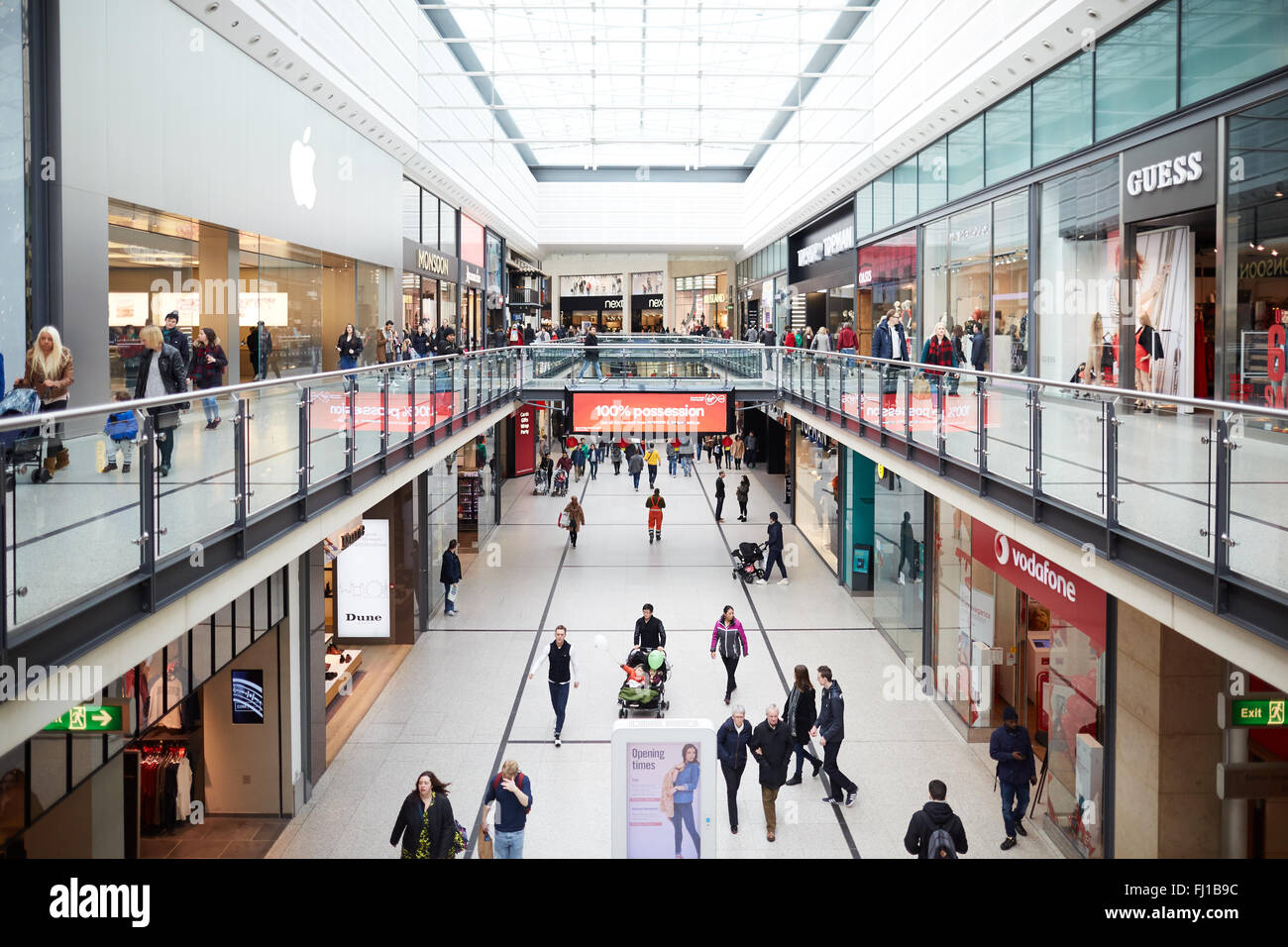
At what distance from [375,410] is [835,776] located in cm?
615

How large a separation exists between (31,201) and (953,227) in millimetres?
14491

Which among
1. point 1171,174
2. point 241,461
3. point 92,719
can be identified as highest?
point 1171,174

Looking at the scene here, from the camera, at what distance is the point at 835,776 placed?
34.0 ft

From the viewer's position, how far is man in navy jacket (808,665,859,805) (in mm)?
10305

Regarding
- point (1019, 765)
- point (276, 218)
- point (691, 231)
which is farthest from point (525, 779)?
point (691, 231)

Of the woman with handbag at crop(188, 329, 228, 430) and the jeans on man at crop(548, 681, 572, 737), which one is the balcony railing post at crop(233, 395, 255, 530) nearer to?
the woman with handbag at crop(188, 329, 228, 430)

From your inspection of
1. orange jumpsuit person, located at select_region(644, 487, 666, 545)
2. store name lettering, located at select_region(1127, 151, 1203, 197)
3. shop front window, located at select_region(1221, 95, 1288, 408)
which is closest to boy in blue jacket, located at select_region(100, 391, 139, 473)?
shop front window, located at select_region(1221, 95, 1288, 408)

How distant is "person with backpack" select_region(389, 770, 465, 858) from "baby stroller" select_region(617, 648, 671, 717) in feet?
17.2

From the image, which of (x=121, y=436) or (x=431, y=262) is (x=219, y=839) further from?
(x=431, y=262)

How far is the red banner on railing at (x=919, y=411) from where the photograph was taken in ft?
30.5

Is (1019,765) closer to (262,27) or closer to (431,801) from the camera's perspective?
(431,801)

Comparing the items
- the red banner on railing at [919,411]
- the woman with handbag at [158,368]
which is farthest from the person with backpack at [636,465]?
the woman with handbag at [158,368]

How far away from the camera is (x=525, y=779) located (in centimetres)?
815

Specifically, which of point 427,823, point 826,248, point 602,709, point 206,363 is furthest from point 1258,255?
point 826,248
